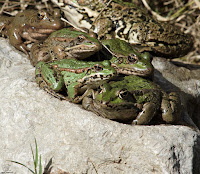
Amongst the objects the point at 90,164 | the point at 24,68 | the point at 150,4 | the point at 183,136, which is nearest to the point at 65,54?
the point at 24,68

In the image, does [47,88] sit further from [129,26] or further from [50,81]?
[129,26]

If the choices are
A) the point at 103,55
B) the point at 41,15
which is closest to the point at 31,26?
the point at 41,15

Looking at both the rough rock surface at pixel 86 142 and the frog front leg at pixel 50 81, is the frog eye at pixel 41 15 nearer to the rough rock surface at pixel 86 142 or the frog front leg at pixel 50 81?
the frog front leg at pixel 50 81

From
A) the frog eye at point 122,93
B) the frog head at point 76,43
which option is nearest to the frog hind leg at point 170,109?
the frog eye at point 122,93

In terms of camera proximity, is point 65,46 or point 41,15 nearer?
point 65,46

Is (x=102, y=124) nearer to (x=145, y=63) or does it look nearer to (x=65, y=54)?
(x=145, y=63)

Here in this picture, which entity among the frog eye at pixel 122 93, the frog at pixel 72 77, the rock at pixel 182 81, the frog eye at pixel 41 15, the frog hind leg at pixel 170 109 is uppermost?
the frog eye at pixel 41 15

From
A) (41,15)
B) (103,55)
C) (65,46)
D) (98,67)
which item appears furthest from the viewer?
(41,15)
